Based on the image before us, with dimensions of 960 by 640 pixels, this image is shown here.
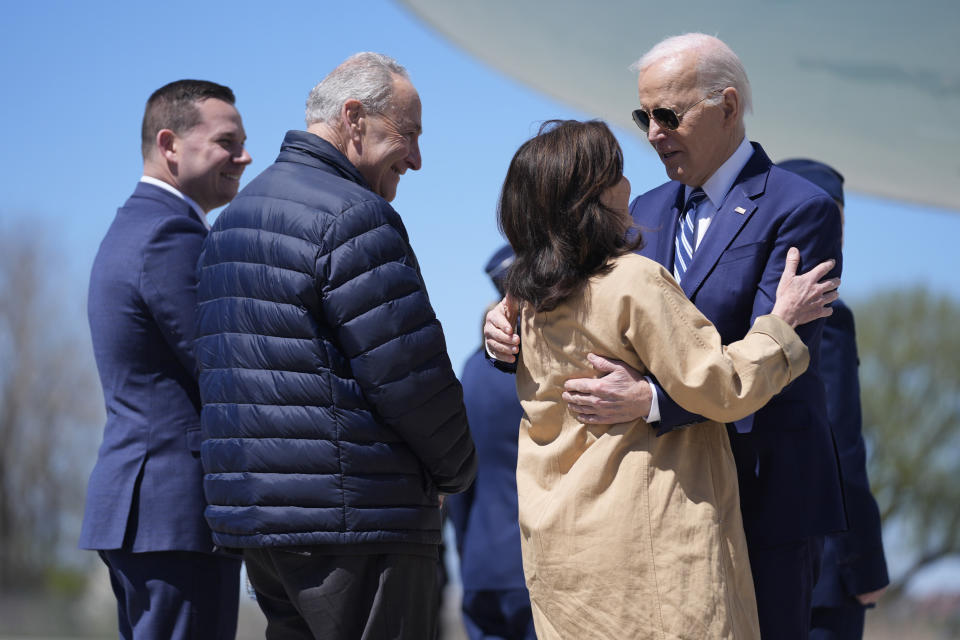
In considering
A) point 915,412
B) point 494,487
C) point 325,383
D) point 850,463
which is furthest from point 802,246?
point 915,412

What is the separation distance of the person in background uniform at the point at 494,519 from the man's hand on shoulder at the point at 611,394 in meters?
1.56

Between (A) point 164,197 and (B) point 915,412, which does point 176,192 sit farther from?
(B) point 915,412

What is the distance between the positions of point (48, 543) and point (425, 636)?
12512mm

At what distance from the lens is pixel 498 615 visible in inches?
156

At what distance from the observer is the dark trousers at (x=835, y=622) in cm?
349

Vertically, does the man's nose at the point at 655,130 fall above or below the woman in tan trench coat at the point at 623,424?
above

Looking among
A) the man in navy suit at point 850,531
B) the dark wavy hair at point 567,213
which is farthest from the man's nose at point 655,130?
the man in navy suit at point 850,531

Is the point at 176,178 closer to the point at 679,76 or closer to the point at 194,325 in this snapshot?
the point at 194,325

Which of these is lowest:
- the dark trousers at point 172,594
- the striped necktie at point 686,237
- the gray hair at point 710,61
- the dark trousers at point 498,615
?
the dark trousers at point 498,615

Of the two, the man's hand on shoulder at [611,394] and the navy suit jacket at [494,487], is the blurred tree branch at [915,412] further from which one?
the man's hand on shoulder at [611,394]

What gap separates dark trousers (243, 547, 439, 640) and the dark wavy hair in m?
0.69

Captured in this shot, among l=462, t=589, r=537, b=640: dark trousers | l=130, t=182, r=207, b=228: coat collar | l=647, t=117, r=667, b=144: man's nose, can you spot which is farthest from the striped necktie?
l=462, t=589, r=537, b=640: dark trousers

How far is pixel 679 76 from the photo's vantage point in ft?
8.48

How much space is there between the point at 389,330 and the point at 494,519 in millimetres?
1614
